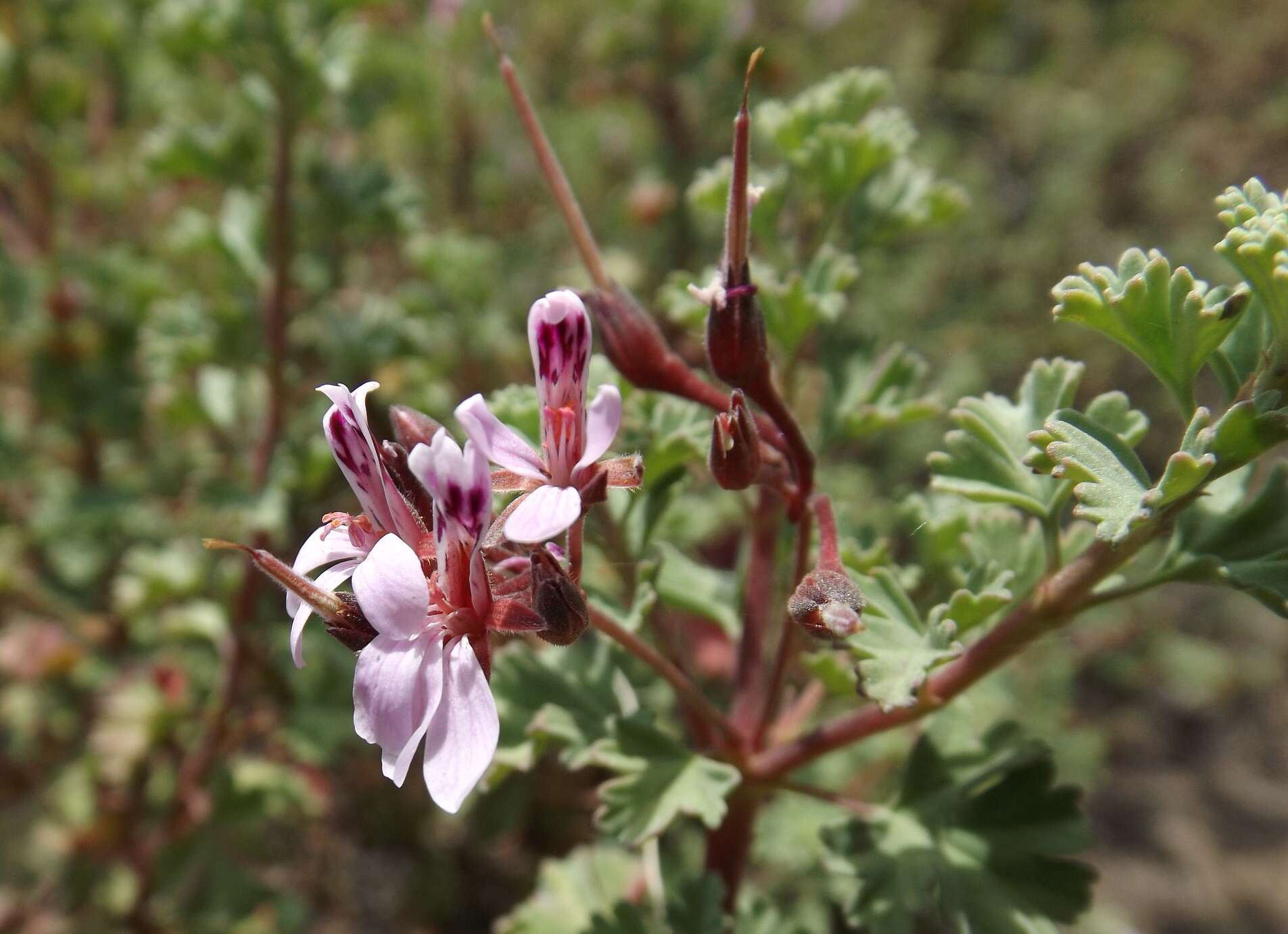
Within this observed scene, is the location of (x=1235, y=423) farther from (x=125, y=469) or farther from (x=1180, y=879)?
(x=1180, y=879)

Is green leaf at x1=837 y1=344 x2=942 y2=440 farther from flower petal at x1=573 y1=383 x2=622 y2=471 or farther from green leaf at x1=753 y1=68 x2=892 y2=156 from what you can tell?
flower petal at x1=573 y1=383 x2=622 y2=471

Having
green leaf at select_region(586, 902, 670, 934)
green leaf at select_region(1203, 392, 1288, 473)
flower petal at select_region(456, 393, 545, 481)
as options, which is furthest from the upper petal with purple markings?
green leaf at select_region(1203, 392, 1288, 473)

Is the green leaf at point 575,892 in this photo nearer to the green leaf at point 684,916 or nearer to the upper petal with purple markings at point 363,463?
the green leaf at point 684,916

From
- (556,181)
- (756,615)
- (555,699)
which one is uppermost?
(556,181)

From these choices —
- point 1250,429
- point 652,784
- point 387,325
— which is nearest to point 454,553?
point 652,784

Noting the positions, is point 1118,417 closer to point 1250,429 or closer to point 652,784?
point 1250,429

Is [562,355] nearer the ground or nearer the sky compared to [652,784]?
nearer the sky

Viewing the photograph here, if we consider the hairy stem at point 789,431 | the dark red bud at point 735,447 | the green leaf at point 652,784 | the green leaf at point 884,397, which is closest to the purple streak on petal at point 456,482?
the dark red bud at point 735,447
